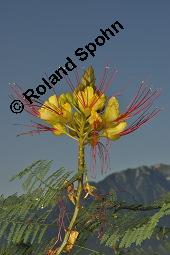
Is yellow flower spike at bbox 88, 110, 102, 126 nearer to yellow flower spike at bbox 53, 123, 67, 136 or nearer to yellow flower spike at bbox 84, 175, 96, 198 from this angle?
yellow flower spike at bbox 53, 123, 67, 136

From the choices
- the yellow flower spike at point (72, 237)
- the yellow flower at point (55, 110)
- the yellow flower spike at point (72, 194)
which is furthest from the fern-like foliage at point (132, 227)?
the yellow flower at point (55, 110)

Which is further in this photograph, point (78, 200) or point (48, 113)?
point (48, 113)

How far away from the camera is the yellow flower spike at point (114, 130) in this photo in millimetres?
3557

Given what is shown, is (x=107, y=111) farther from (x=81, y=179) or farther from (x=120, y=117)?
(x=81, y=179)

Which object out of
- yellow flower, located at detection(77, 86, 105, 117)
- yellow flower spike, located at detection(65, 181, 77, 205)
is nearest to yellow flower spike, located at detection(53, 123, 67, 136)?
yellow flower, located at detection(77, 86, 105, 117)

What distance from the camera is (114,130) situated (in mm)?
3576

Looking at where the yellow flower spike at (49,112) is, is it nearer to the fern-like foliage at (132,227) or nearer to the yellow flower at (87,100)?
the yellow flower at (87,100)

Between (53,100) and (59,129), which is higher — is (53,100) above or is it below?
above

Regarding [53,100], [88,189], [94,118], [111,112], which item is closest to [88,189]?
[88,189]

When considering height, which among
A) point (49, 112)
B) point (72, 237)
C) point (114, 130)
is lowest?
point (72, 237)

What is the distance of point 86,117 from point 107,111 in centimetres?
17

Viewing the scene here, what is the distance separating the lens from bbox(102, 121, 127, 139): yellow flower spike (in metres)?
3.56

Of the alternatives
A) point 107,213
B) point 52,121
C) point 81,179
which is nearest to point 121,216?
point 107,213

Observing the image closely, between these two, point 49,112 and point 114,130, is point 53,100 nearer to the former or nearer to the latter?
point 49,112
